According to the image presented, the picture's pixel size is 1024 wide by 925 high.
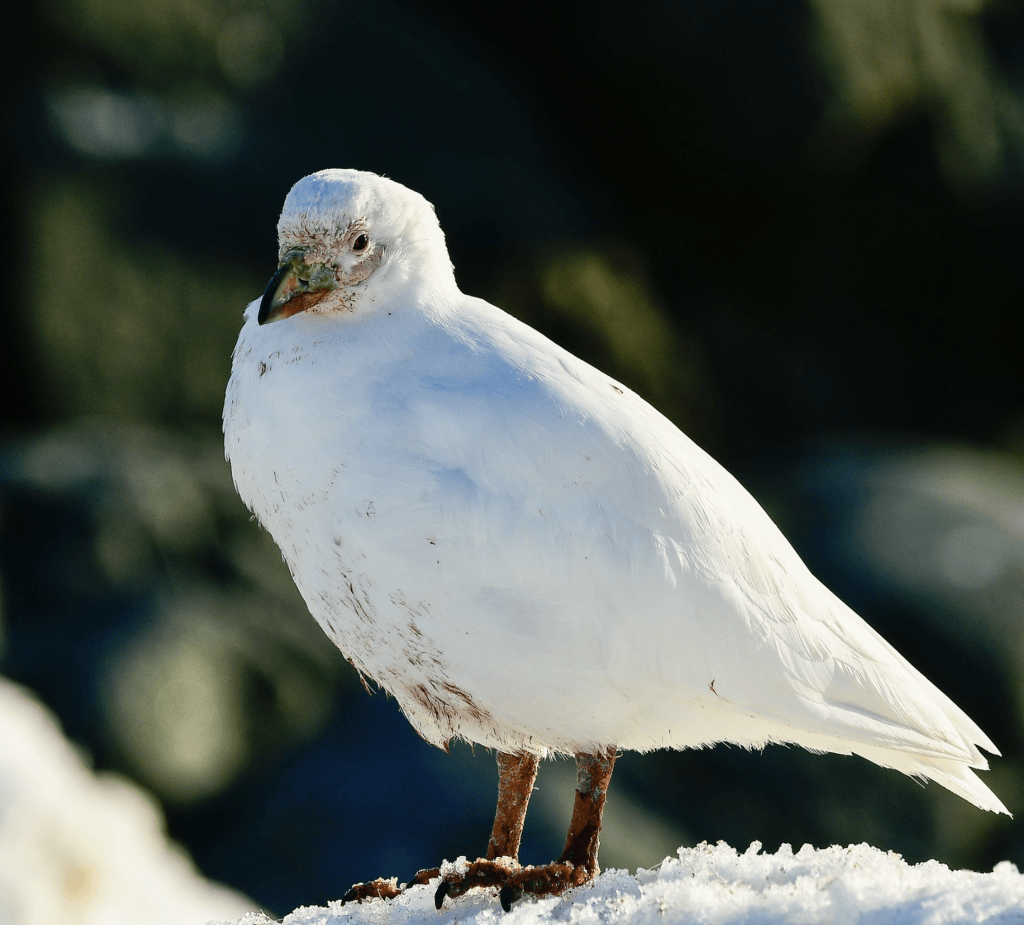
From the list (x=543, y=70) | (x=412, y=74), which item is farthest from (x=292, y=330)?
(x=543, y=70)

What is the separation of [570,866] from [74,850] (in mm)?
3002

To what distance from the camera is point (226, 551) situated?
7.74m

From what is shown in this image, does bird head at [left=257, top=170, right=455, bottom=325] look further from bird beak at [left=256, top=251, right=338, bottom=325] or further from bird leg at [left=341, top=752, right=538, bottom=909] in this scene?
bird leg at [left=341, top=752, right=538, bottom=909]

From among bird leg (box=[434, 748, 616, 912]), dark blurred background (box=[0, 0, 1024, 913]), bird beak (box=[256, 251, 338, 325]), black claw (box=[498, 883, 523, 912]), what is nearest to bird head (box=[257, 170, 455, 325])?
bird beak (box=[256, 251, 338, 325])

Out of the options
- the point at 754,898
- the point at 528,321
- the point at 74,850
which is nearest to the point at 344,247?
the point at 754,898

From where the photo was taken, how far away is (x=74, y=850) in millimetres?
5238

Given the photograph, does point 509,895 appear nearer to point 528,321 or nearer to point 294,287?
point 294,287

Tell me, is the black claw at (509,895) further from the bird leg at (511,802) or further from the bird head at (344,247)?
the bird head at (344,247)

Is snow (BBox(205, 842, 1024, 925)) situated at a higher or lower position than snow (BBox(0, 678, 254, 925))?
higher

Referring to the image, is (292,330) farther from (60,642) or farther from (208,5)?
(208,5)

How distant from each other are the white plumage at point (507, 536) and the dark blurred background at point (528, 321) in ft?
12.2

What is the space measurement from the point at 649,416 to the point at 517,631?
83 cm

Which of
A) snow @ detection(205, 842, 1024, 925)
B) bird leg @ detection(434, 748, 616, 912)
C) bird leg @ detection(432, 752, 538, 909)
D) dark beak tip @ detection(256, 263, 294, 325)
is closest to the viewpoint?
snow @ detection(205, 842, 1024, 925)

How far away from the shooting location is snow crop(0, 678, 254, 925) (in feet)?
16.5
